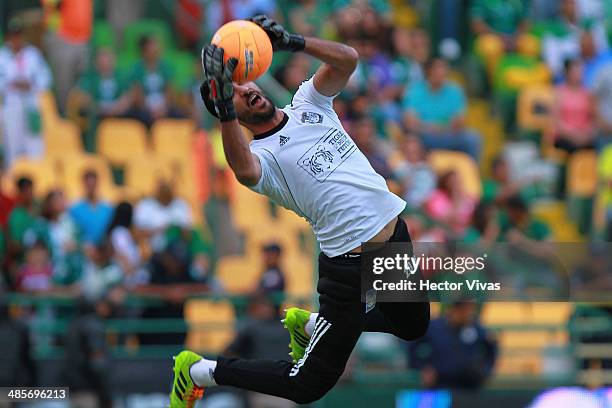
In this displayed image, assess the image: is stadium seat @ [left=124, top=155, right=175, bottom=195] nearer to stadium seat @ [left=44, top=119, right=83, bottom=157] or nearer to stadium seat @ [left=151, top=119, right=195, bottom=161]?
stadium seat @ [left=151, top=119, right=195, bottom=161]

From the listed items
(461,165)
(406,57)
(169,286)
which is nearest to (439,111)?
(461,165)

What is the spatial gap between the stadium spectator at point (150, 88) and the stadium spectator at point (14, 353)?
4.30 metres

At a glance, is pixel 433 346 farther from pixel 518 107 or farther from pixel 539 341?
pixel 518 107

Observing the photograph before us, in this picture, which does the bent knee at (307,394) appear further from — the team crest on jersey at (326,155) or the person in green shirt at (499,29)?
the person in green shirt at (499,29)

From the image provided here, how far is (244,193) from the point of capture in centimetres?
1521

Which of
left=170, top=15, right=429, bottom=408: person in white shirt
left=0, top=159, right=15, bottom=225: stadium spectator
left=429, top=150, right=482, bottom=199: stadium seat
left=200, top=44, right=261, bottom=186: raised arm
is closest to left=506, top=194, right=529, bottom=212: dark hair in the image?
left=429, top=150, right=482, bottom=199: stadium seat

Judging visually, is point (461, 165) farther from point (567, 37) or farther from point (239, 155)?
point (239, 155)

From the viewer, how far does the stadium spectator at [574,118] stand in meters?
16.6

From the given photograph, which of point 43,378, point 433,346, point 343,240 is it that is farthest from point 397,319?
point 43,378

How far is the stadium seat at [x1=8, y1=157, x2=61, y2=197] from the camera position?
49.3 feet

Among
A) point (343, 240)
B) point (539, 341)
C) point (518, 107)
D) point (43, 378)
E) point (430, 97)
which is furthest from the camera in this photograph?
point (518, 107)

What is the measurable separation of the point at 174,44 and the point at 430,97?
382 cm

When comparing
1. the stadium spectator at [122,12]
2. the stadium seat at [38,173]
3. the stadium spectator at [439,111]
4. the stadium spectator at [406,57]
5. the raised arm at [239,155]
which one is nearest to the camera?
the raised arm at [239,155]

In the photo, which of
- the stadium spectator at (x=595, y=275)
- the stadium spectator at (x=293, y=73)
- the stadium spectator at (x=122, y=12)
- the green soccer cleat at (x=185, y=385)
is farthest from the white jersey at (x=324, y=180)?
the stadium spectator at (x=122, y=12)
